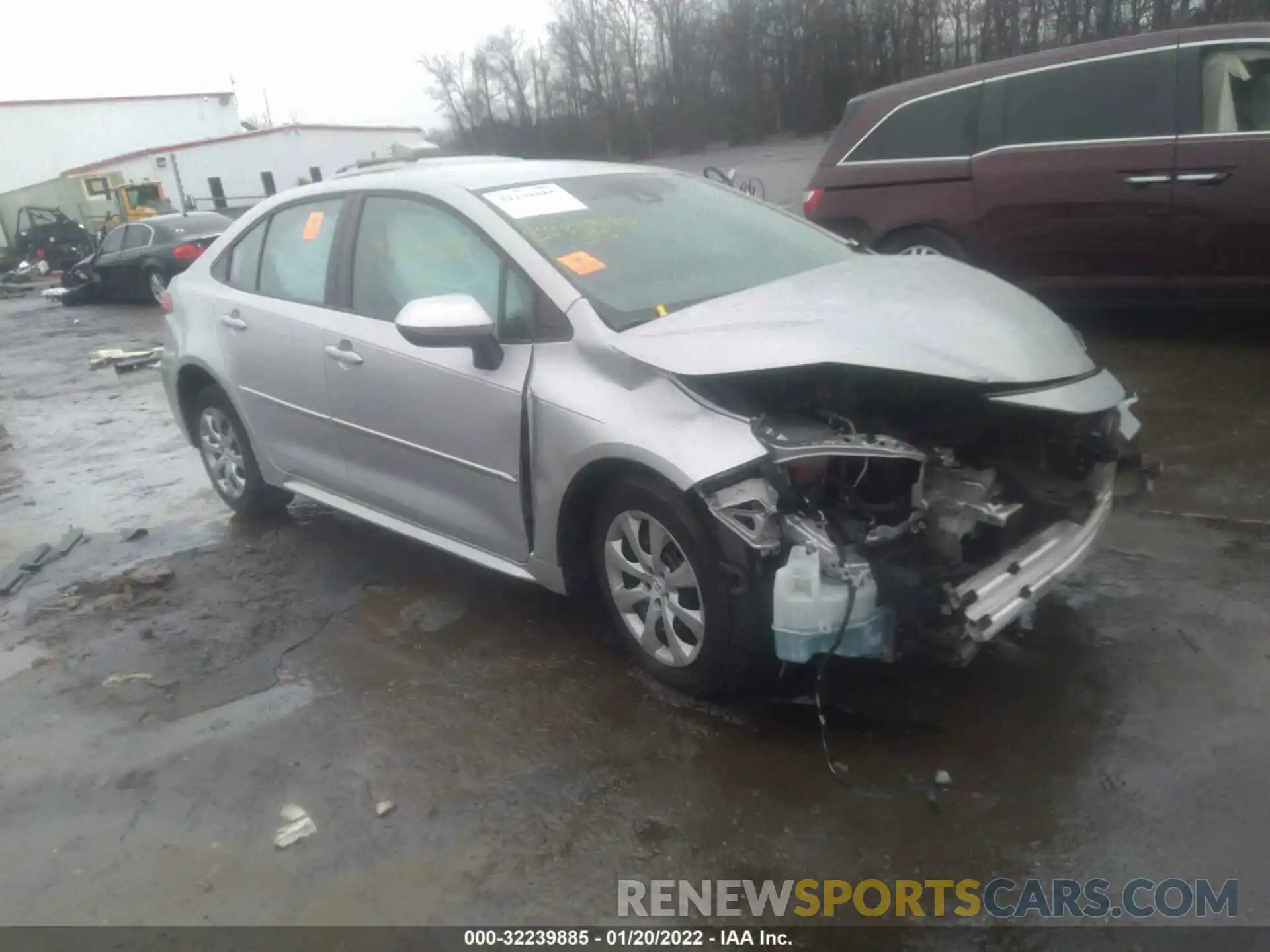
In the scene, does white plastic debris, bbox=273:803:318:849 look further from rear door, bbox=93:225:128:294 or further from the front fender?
rear door, bbox=93:225:128:294

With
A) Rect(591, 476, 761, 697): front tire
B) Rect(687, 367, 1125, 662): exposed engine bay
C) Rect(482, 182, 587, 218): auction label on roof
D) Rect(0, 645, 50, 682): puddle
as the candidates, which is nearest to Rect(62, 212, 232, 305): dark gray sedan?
Rect(0, 645, 50, 682): puddle

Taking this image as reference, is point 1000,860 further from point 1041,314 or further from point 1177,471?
point 1177,471

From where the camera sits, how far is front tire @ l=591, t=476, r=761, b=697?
9.87 ft

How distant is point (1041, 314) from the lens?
3.41m

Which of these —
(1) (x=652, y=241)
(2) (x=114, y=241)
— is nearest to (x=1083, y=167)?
(1) (x=652, y=241)

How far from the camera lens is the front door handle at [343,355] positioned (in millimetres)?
4039

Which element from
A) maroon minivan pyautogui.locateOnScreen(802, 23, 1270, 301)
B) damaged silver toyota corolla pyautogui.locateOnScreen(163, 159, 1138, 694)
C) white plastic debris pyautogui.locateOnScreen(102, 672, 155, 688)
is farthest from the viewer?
maroon minivan pyautogui.locateOnScreen(802, 23, 1270, 301)

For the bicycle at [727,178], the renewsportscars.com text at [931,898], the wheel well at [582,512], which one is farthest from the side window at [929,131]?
the renewsportscars.com text at [931,898]

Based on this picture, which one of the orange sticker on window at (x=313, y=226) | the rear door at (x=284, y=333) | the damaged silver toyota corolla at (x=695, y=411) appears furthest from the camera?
the orange sticker on window at (x=313, y=226)

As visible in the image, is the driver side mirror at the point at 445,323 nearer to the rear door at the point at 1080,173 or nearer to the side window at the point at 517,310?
the side window at the point at 517,310

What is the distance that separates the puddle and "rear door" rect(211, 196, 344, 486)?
123 centimetres

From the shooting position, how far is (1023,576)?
2.96m

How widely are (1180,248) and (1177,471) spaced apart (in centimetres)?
211

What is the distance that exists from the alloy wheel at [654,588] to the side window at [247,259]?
249 centimetres
